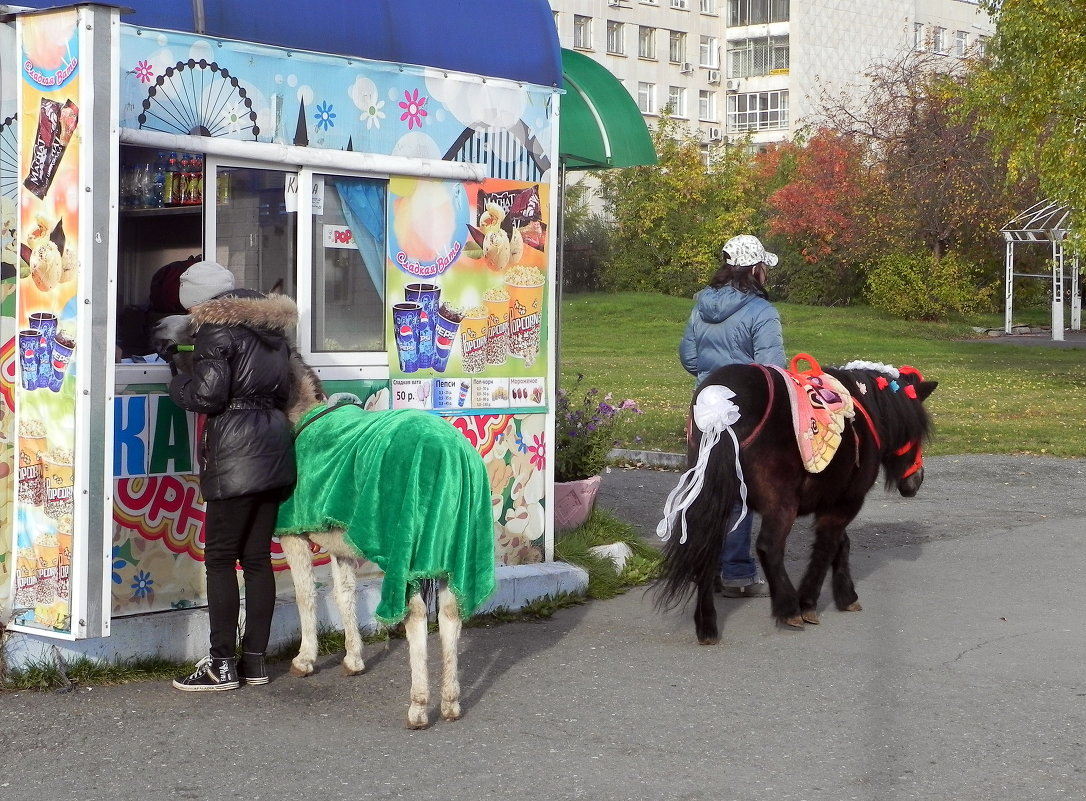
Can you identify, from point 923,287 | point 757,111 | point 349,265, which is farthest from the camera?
point 757,111

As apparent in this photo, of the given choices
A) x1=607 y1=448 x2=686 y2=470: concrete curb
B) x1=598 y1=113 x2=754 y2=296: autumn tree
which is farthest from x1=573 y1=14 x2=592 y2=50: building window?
x1=607 y1=448 x2=686 y2=470: concrete curb

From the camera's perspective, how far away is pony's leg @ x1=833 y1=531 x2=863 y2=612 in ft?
24.6

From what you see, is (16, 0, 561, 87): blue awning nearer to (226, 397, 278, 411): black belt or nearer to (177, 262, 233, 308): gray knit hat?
(177, 262, 233, 308): gray knit hat

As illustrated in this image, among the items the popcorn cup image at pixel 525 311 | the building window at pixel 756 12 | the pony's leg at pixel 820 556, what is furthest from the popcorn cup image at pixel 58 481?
the building window at pixel 756 12

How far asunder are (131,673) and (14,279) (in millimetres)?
1753

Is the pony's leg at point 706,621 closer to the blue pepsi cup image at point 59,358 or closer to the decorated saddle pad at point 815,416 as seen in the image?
the decorated saddle pad at point 815,416

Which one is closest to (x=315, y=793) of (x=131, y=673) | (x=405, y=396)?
(x=131, y=673)

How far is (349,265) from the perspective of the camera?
6.93 m

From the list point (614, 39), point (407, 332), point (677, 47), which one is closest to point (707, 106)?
point (677, 47)

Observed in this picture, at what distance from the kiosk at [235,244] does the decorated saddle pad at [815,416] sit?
5.07 ft

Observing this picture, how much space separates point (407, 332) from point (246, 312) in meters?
1.63

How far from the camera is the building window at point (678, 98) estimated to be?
67.9 m

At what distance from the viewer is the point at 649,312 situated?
40.3 meters

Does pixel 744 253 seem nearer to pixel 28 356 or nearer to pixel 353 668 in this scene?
pixel 353 668
